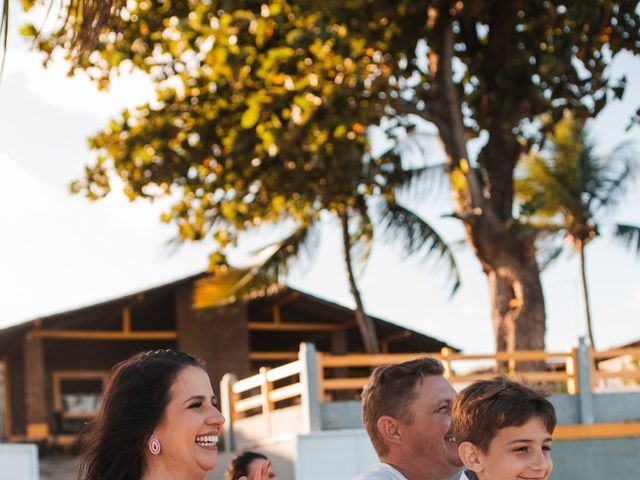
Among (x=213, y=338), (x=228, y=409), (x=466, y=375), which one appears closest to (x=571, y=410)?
(x=466, y=375)

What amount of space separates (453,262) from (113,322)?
7930 mm

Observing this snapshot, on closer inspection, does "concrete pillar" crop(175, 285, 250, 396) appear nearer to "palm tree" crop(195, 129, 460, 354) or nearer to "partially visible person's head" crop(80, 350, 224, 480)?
"palm tree" crop(195, 129, 460, 354)

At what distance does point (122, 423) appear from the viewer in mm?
3879

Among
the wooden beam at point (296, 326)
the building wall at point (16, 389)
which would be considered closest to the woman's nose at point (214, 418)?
the wooden beam at point (296, 326)

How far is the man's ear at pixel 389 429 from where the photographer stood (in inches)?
184

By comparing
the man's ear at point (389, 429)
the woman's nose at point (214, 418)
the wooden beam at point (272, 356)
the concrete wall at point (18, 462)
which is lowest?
the concrete wall at point (18, 462)

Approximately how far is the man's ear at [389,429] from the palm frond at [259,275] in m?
18.7

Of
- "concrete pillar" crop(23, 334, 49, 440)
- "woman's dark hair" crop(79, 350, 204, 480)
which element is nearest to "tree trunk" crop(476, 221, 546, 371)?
"concrete pillar" crop(23, 334, 49, 440)

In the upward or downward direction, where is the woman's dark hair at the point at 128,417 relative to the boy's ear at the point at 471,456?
upward

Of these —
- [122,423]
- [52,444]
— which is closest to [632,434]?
[52,444]

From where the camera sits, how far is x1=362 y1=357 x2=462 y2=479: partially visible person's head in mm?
4633

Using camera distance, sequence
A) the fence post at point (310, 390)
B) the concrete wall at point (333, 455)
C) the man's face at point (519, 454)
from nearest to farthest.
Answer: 1. the man's face at point (519, 454)
2. the concrete wall at point (333, 455)
3. the fence post at point (310, 390)

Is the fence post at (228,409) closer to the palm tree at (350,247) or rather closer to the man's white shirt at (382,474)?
the palm tree at (350,247)

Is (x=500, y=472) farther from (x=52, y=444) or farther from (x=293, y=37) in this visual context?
(x=52, y=444)
